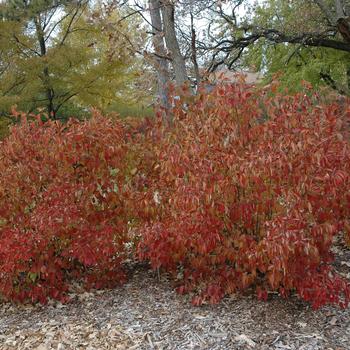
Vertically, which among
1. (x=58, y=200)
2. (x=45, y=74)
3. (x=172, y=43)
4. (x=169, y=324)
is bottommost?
(x=169, y=324)

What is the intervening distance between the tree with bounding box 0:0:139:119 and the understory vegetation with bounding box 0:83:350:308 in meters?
9.25

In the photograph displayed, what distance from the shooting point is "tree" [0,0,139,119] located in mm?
13938

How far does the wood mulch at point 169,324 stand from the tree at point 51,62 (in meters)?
9.67

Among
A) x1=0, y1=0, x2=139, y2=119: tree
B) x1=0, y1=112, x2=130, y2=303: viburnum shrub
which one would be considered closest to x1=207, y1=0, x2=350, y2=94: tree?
x1=0, y1=0, x2=139, y2=119: tree

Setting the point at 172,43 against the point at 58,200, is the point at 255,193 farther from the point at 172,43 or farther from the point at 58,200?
the point at 172,43

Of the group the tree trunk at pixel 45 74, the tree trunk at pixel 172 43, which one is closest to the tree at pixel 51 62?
the tree trunk at pixel 45 74

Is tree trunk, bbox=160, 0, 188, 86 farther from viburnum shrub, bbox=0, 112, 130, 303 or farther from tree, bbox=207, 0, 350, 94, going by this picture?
viburnum shrub, bbox=0, 112, 130, 303

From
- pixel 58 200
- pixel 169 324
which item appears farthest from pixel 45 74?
pixel 169 324

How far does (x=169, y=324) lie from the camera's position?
3812 millimetres

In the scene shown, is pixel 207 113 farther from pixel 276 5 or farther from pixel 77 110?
pixel 77 110

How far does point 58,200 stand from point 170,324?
1345 millimetres

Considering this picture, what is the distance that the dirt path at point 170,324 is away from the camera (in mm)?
3515

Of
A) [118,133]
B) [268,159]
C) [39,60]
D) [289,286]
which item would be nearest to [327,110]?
[268,159]

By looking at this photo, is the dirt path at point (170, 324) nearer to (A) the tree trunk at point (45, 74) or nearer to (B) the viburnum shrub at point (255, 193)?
(B) the viburnum shrub at point (255, 193)
